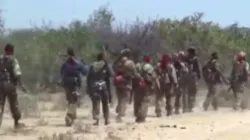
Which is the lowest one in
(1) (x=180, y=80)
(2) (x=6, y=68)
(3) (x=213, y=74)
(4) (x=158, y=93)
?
(4) (x=158, y=93)

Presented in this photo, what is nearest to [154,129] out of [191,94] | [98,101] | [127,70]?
[98,101]

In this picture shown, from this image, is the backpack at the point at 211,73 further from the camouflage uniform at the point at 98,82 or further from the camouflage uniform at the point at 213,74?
the camouflage uniform at the point at 98,82

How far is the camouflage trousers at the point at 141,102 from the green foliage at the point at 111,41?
52.7ft

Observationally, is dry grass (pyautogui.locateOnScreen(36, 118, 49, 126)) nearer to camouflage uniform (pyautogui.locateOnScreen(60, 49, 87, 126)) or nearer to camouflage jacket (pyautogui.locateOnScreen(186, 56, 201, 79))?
camouflage uniform (pyautogui.locateOnScreen(60, 49, 87, 126))

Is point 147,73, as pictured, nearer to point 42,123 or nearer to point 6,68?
point 42,123

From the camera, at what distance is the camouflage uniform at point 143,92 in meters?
21.7

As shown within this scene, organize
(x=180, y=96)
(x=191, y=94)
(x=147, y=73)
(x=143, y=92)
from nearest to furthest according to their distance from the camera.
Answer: (x=143, y=92) → (x=147, y=73) → (x=180, y=96) → (x=191, y=94)

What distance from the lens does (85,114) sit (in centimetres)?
2659

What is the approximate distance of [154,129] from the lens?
1967 cm

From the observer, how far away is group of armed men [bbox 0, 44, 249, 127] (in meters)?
19.7

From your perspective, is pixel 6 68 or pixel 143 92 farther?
pixel 143 92

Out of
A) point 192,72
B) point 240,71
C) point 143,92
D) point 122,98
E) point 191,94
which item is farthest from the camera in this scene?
point 191,94

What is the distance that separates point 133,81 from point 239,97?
21.9 ft

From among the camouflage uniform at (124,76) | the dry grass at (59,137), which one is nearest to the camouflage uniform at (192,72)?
the camouflage uniform at (124,76)
